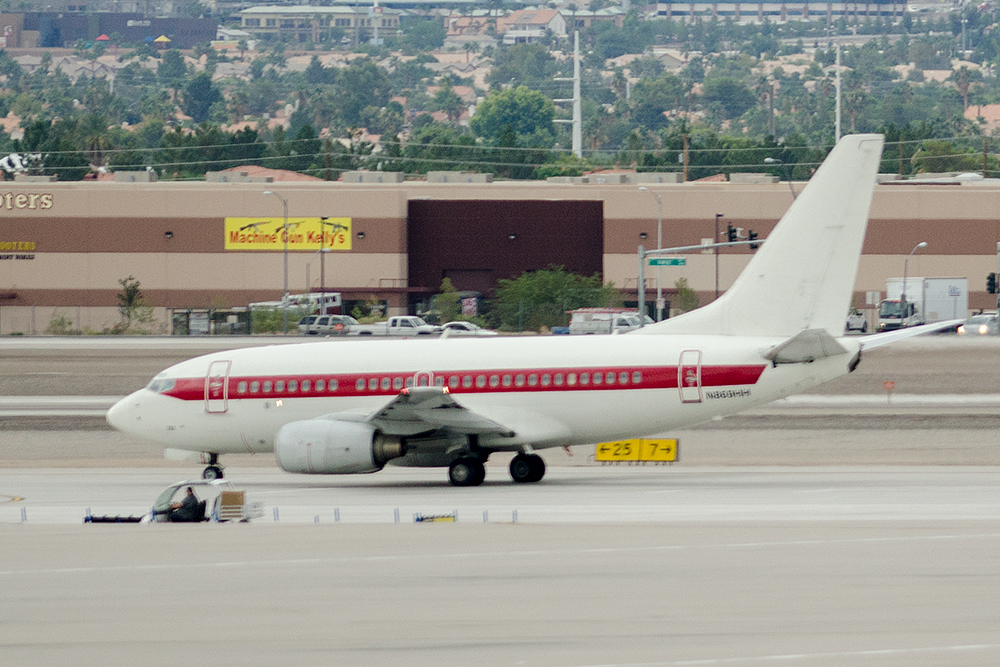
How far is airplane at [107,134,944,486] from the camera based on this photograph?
28375 millimetres

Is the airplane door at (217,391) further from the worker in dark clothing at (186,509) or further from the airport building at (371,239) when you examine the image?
the airport building at (371,239)

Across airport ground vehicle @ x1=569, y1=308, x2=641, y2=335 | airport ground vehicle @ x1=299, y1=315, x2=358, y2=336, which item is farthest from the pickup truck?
airport ground vehicle @ x1=569, y1=308, x2=641, y2=335

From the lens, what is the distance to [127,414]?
32469 mm

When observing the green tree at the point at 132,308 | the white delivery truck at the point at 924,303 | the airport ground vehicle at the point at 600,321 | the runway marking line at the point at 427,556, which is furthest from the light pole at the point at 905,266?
the runway marking line at the point at 427,556

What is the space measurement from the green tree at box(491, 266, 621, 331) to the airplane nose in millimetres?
49976

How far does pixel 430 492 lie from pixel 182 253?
65.9m

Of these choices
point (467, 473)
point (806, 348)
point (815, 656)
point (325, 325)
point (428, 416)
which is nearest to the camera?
point (815, 656)

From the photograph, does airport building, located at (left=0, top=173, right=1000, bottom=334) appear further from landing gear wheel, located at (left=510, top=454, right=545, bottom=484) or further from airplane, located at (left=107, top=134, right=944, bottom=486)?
landing gear wheel, located at (left=510, top=454, right=545, bottom=484)

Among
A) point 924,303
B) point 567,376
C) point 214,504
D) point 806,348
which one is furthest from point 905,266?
point 214,504

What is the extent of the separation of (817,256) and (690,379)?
3511 mm

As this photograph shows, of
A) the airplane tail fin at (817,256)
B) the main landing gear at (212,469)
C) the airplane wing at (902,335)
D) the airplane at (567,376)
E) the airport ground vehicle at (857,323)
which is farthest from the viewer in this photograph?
the airport ground vehicle at (857,323)

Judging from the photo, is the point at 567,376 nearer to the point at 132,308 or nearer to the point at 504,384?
the point at 504,384

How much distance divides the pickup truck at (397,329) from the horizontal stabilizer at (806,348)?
48.8 metres

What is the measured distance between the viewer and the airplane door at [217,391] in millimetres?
31375
